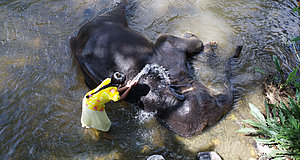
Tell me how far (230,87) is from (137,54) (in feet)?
5.99

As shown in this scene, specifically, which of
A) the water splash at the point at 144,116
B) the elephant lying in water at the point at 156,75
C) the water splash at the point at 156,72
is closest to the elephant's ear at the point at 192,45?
the elephant lying in water at the point at 156,75

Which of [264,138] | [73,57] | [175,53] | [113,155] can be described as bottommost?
[113,155]

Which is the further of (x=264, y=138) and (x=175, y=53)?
(x=175, y=53)

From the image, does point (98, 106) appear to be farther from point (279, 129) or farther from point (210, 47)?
point (210, 47)

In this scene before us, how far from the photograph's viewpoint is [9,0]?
5.90 meters

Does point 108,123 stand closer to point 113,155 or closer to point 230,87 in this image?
point 113,155

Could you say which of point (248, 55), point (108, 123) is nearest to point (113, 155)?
point (108, 123)

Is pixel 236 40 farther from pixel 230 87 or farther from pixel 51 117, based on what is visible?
pixel 51 117

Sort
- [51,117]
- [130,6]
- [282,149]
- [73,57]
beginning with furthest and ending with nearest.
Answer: [130,6] < [73,57] < [51,117] < [282,149]

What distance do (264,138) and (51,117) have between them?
3497 millimetres

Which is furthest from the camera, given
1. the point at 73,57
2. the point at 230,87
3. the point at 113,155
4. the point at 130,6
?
the point at 130,6

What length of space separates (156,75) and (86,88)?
1.39 meters

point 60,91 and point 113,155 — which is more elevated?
point 60,91

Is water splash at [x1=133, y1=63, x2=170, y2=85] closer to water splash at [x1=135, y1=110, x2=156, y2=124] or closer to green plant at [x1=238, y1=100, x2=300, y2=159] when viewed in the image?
water splash at [x1=135, y1=110, x2=156, y2=124]
